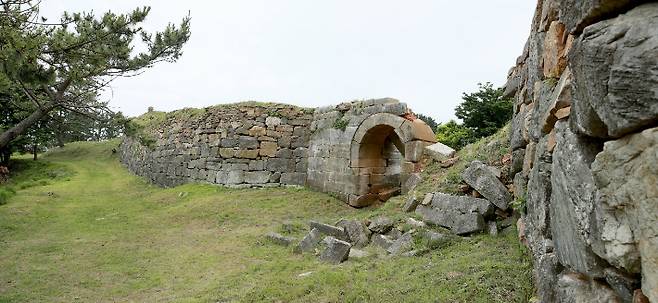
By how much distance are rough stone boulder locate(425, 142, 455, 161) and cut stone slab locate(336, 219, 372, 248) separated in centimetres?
268

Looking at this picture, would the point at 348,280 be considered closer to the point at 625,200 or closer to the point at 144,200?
the point at 625,200

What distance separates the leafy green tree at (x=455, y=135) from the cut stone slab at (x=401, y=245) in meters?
7.25

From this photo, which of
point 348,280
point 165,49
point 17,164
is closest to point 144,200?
point 165,49

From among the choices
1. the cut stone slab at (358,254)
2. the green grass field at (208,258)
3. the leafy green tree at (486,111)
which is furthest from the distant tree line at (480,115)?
the cut stone slab at (358,254)

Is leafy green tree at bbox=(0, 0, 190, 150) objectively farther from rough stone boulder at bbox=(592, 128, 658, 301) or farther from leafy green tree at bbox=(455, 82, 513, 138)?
leafy green tree at bbox=(455, 82, 513, 138)

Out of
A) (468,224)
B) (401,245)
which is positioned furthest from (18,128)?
(468,224)

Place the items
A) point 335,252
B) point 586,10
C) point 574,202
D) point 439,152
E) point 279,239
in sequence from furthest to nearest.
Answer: point 439,152 → point 279,239 → point 335,252 → point 574,202 → point 586,10

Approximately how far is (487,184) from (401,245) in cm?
145

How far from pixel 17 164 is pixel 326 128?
660 inches

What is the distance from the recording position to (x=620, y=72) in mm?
1476

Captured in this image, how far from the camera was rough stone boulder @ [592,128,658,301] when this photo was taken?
137 cm

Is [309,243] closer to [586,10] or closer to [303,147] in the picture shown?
[586,10]

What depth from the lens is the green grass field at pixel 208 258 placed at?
13.9ft

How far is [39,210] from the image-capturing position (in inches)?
416
